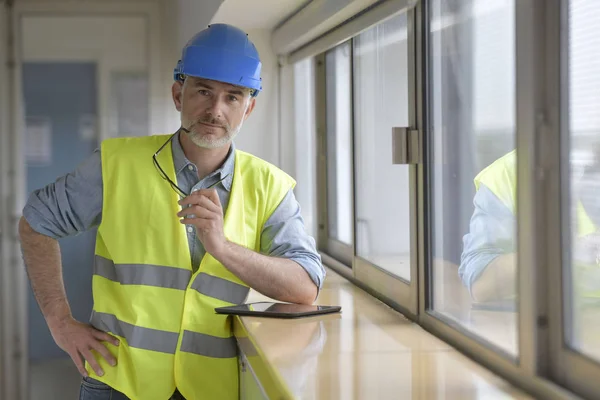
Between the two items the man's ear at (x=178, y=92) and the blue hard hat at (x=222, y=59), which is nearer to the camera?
the blue hard hat at (x=222, y=59)

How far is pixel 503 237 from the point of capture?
5.24 feet

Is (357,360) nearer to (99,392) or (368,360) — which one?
(368,360)

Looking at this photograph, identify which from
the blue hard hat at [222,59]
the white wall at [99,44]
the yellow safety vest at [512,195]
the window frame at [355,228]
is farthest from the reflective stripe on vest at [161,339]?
the white wall at [99,44]

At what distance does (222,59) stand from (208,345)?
711 mm

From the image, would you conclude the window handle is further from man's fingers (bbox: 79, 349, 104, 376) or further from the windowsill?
man's fingers (bbox: 79, 349, 104, 376)

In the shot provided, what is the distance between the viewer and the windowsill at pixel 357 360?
1.38m

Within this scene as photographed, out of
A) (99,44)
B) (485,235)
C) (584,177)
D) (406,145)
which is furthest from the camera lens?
(99,44)

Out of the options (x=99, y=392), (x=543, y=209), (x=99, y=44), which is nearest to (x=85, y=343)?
(x=99, y=392)

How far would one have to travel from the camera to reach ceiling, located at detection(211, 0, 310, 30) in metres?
2.84

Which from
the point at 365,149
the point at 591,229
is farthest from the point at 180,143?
the point at 591,229

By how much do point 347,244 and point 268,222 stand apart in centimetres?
100

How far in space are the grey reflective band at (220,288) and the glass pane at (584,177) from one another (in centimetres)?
94

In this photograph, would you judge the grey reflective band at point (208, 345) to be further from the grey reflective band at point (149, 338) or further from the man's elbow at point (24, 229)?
the man's elbow at point (24, 229)

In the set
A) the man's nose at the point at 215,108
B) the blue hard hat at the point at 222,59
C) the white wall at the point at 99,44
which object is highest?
the white wall at the point at 99,44
